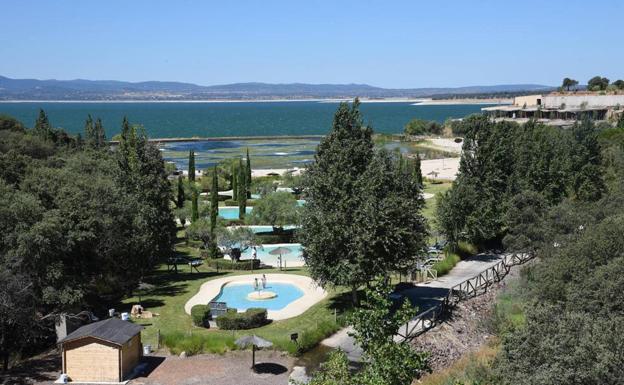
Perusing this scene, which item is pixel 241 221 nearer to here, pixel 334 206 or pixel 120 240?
pixel 120 240

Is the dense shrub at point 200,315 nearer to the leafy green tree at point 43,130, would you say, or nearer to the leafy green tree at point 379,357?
the leafy green tree at point 379,357

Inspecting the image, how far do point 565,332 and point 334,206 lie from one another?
1335cm

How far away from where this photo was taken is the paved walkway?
25.3 m

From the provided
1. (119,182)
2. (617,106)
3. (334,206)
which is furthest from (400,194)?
(617,106)

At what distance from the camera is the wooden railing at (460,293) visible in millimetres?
27438

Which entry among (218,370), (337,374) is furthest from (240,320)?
(337,374)

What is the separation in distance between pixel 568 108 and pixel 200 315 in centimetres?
10436

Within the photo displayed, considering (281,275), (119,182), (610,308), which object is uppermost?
(119,182)

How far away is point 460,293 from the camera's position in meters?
32.0

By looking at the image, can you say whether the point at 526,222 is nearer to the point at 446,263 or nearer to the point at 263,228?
the point at 446,263

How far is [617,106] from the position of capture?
107 metres

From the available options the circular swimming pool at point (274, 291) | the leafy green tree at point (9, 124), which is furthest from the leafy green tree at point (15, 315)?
the leafy green tree at point (9, 124)

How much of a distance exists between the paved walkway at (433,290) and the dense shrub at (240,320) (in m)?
3.55

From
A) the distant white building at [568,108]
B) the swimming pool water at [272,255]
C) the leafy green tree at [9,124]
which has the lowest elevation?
the swimming pool water at [272,255]
